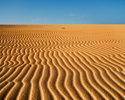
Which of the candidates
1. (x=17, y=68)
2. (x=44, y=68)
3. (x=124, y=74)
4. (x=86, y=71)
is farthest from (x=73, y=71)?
(x=17, y=68)

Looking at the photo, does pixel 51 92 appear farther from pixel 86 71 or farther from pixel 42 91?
pixel 86 71

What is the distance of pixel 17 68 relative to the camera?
3.88m

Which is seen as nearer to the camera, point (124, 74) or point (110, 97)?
point (110, 97)

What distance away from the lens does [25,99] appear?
7.62ft

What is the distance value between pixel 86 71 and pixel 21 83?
5.16 feet

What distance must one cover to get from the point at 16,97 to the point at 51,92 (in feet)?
1.92

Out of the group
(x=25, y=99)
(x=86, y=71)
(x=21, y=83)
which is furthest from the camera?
(x=86, y=71)

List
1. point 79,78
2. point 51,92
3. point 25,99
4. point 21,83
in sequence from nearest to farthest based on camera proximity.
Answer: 1. point 25,99
2. point 51,92
3. point 21,83
4. point 79,78

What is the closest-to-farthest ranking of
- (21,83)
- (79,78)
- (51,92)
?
(51,92), (21,83), (79,78)

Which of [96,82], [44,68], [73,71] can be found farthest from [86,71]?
[44,68]

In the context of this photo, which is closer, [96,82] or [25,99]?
[25,99]

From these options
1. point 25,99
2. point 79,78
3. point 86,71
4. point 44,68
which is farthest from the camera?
point 44,68

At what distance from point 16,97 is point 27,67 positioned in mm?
1653

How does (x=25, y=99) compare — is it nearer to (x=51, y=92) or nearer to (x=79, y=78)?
(x=51, y=92)
